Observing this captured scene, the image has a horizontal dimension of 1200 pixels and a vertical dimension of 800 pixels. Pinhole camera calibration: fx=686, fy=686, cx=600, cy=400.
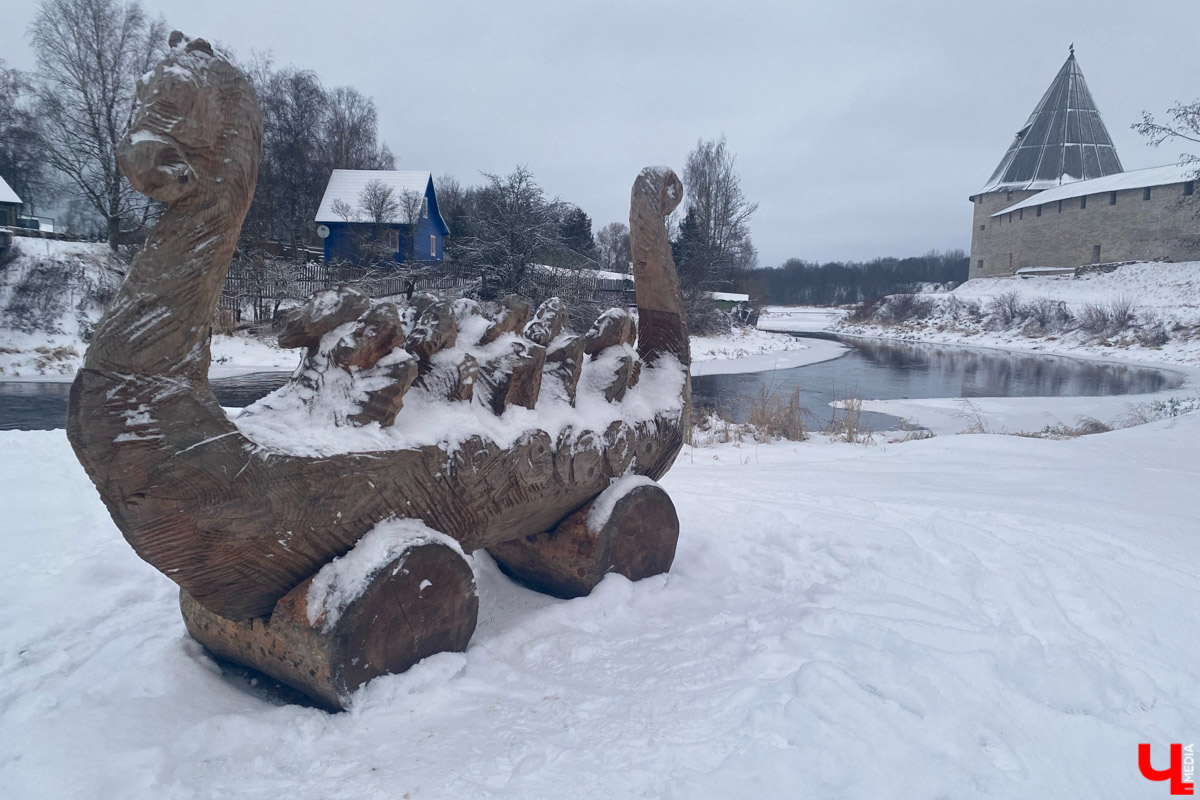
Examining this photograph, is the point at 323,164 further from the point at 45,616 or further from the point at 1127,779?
the point at 1127,779

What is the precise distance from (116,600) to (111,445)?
145cm

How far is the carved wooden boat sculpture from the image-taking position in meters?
1.66

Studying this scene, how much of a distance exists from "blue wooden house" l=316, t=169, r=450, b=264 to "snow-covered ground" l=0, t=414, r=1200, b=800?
20.7 metres

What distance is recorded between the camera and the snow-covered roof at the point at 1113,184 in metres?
32.3

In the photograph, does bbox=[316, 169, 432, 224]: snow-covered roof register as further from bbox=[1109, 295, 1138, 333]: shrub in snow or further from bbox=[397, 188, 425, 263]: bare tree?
bbox=[1109, 295, 1138, 333]: shrub in snow

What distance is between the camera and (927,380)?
17016 millimetres

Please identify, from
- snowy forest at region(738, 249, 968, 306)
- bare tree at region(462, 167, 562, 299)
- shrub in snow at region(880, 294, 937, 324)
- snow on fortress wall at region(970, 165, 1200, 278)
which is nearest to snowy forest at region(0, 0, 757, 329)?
bare tree at region(462, 167, 562, 299)

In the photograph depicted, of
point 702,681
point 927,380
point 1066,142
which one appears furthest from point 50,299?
point 1066,142

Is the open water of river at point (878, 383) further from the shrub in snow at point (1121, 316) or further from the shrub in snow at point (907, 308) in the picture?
the shrub in snow at point (907, 308)

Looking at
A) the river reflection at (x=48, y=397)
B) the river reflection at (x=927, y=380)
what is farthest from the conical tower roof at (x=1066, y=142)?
the river reflection at (x=48, y=397)

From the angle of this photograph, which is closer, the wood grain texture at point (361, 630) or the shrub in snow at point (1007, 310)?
the wood grain texture at point (361, 630)

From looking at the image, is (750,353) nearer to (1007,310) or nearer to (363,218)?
(363,218)

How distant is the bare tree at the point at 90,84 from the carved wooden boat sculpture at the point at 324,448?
68.6ft

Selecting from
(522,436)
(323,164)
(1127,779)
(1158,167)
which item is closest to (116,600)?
(522,436)
